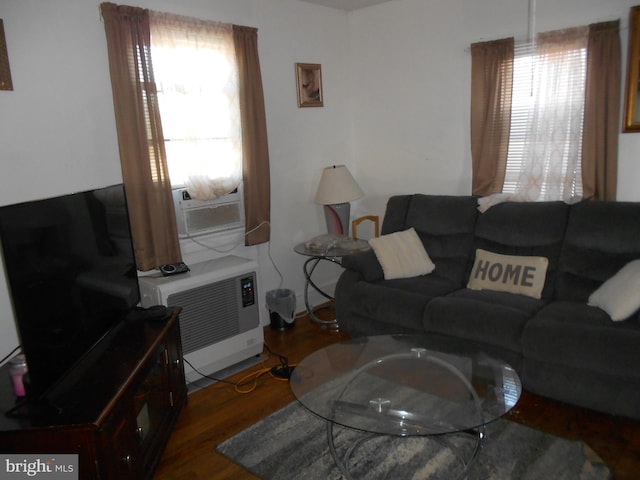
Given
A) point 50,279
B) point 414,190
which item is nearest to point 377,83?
point 414,190

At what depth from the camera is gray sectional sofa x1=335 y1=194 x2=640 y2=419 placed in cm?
235

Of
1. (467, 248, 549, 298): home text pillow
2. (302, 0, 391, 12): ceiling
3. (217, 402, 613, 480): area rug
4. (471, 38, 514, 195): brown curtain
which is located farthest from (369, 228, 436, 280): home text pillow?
(302, 0, 391, 12): ceiling

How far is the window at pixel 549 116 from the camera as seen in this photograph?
10.4 feet

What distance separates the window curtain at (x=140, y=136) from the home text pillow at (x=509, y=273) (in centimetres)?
198

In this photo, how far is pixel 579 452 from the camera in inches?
86.0

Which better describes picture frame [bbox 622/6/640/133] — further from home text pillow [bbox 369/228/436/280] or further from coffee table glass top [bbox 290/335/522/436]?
coffee table glass top [bbox 290/335/522/436]

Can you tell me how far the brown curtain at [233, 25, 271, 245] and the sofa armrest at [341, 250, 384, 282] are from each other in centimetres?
75

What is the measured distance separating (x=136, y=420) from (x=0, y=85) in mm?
1770

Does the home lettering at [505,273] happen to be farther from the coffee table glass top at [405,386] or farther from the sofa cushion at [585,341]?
the coffee table glass top at [405,386]

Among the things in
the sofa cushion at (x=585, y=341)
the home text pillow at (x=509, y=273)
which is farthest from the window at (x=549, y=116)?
the sofa cushion at (x=585, y=341)

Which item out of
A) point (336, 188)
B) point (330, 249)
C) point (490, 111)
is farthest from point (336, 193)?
point (490, 111)

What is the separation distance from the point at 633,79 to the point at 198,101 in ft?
8.90

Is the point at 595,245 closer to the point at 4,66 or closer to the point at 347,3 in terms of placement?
the point at 347,3

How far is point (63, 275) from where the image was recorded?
1.89m
